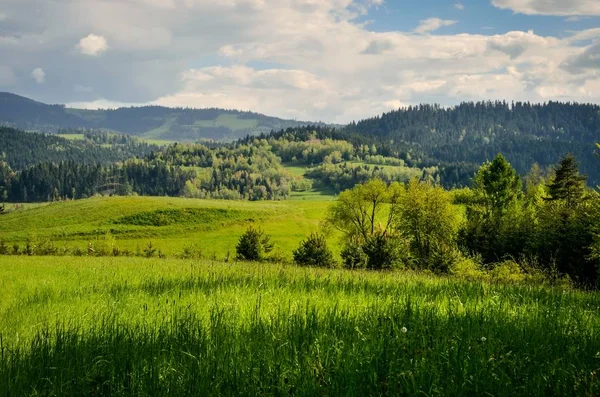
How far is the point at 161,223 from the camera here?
119m

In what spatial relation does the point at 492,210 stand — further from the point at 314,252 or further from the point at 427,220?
the point at 314,252

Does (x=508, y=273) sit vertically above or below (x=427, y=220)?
above

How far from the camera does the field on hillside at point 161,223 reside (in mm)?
102312

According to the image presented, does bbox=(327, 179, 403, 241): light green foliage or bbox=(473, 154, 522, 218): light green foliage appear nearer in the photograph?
bbox=(473, 154, 522, 218): light green foliage

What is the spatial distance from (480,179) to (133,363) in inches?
3549

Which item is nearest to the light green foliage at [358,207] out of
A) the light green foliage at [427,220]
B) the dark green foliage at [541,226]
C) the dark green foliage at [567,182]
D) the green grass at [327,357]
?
the light green foliage at [427,220]

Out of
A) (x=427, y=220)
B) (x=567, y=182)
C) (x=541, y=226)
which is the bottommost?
(x=427, y=220)

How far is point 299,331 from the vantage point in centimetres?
555

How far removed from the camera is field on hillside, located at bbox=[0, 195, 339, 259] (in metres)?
102

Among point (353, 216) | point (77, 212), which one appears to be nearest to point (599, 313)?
point (353, 216)

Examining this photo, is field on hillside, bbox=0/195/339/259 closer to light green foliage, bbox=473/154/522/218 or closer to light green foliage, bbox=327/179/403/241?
light green foliage, bbox=327/179/403/241

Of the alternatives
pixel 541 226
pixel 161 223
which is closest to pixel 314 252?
pixel 541 226

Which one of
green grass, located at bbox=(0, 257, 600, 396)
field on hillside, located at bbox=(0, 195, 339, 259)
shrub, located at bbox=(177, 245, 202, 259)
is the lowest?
field on hillside, located at bbox=(0, 195, 339, 259)

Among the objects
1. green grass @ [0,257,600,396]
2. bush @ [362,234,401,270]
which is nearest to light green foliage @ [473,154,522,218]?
bush @ [362,234,401,270]
